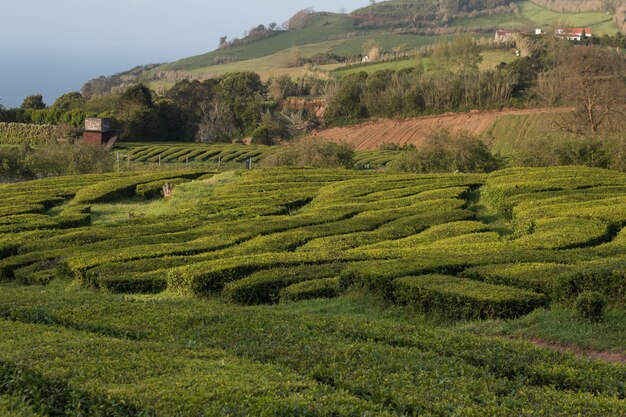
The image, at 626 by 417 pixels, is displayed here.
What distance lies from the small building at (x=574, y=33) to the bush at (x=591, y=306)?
112 m

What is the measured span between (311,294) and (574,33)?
119988 mm

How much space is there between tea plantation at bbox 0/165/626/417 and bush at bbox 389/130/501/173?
9990 mm

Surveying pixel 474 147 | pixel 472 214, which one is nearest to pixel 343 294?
pixel 472 214

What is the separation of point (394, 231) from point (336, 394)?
1393cm

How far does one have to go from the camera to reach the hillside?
5655 inches

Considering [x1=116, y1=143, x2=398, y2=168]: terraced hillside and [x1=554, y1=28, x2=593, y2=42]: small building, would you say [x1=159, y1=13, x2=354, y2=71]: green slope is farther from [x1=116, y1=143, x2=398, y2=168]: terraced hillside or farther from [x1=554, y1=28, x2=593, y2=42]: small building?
[x1=116, y1=143, x2=398, y2=168]: terraced hillside

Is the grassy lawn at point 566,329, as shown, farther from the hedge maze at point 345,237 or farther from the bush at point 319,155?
the bush at point 319,155

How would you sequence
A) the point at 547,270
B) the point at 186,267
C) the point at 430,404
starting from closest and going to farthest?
1. the point at 430,404
2. the point at 547,270
3. the point at 186,267

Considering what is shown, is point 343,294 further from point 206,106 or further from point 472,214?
point 206,106

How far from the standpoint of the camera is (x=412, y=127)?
87.9 m

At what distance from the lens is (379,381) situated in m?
9.88

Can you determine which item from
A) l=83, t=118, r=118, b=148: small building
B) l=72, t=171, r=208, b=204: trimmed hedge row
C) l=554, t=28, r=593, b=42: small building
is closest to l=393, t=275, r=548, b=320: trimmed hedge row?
l=72, t=171, r=208, b=204: trimmed hedge row

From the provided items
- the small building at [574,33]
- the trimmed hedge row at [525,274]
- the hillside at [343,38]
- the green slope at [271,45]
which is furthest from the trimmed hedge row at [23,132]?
the green slope at [271,45]

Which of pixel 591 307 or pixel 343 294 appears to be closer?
pixel 591 307
